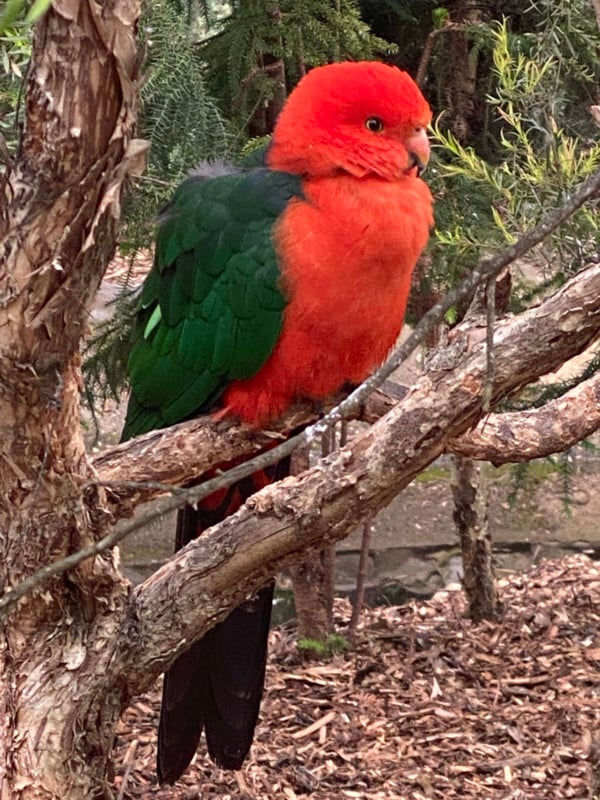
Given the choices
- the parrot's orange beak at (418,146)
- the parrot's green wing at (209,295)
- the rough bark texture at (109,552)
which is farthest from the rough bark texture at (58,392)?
the parrot's orange beak at (418,146)

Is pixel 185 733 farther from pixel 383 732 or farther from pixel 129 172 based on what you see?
pixel 129 172

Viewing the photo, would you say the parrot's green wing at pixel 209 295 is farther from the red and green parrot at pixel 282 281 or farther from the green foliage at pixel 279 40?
the green foliage at pixel 279 40

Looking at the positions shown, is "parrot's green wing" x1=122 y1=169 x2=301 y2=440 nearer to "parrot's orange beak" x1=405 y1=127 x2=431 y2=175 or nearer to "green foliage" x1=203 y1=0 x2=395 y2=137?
"parrot's orange beak" x1=405 y1=127 x2=431 y2=175

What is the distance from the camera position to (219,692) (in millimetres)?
2117

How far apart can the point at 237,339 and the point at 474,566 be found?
1.48 m

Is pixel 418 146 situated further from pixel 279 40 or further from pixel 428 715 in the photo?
pixel 428 715

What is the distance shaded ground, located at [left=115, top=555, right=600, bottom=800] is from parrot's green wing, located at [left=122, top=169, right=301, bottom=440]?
3.35ft

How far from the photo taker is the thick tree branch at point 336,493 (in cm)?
160

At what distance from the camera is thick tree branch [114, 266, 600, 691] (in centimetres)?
160

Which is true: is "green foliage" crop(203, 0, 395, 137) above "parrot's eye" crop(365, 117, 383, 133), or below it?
above

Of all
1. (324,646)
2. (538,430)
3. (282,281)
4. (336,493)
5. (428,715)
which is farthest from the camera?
(324,646)

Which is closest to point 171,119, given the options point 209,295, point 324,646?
point 209,295

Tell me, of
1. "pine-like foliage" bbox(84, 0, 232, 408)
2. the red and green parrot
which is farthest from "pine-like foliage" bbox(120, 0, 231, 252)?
the red and green parrot

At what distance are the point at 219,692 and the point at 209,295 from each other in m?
A: 0.86
